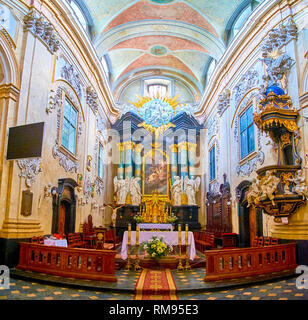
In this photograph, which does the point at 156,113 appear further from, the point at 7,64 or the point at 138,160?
the point at 7,64

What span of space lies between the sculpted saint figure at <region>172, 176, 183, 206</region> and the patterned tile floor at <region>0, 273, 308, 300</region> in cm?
1203

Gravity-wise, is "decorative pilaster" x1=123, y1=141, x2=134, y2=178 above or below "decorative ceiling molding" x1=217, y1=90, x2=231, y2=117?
below

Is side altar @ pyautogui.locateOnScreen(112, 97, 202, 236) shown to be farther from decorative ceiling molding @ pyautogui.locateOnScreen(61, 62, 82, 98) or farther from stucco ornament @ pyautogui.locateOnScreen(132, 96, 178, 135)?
decorative ceiling molding @ pyautogui.locateOnScreen(61, 62, 82, 98)

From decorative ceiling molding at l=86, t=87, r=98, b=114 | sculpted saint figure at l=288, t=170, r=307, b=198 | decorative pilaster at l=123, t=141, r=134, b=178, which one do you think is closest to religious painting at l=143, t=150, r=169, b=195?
decorative pilaster at l=123, t=141, r=134, b=178

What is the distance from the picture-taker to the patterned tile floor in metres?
4.75

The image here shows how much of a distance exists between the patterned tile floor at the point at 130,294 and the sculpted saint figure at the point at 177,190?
1203cm

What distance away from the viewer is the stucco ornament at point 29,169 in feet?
24.5

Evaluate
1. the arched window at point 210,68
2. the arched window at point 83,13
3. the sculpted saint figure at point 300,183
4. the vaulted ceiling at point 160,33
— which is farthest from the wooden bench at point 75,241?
the arched window at point 210,68

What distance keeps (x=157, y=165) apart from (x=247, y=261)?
1299 cm

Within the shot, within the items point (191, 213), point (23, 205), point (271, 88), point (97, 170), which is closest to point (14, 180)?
point (23, 205)

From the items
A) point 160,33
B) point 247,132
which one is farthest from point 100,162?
point 247,132

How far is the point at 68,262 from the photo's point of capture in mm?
6148

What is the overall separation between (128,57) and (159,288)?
15.3 meters

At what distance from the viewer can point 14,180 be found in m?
7.21
